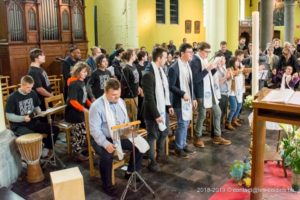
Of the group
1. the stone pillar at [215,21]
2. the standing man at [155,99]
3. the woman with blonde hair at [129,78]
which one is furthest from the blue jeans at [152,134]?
the stone pillar at [215,21]

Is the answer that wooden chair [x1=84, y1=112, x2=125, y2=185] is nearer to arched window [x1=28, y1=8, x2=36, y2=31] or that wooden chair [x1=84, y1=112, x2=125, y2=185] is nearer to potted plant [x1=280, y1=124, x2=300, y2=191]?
potted plant [x1=280, y1=124, x2=300, y2=191]

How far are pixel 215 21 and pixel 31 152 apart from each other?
5101mm

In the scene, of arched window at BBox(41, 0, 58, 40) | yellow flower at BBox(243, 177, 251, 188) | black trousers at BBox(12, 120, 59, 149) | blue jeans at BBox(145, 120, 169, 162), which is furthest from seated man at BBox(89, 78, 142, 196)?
arched window at BBox(41, 0, 58, 40)

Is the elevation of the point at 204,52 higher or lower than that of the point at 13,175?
higher

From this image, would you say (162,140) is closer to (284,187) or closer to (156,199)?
(156,199)

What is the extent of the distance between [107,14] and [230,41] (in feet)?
14.8

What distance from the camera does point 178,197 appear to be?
364 cm

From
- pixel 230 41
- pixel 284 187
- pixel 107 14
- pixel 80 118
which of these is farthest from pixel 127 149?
pixel 107 14

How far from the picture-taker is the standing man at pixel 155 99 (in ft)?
13.7

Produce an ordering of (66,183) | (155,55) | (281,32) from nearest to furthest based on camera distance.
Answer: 1. (66,183)
2. (155,55)
3. (281,32)

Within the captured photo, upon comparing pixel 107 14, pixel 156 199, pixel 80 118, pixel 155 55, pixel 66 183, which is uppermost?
pixel 107 14

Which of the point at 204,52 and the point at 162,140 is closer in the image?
the point at 162,140

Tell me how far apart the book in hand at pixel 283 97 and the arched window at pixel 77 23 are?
7838 mm

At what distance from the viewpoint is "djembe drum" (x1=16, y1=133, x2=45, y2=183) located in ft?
13.4
